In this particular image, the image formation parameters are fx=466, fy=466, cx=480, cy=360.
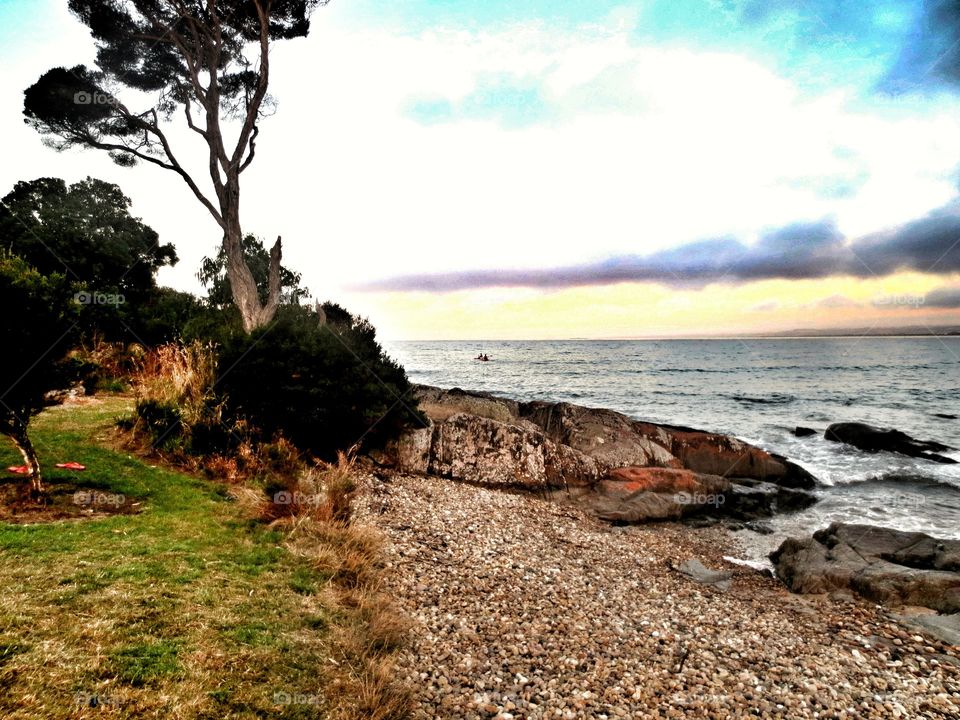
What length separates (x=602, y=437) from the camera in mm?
17609

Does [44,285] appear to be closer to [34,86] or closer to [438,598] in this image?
[438,598]

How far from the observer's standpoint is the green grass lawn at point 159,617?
3.29 metres

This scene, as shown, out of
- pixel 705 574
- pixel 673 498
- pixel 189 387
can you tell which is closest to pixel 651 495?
pixel 673 498

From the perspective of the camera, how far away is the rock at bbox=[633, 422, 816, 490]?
1847cm

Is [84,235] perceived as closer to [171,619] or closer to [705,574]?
[171,619]

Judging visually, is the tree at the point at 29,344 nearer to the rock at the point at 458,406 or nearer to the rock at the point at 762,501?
the rock at the point at 458,406

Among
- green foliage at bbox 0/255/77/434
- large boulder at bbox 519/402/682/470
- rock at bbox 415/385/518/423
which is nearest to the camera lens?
green foliage at bbox 0/255/77/434

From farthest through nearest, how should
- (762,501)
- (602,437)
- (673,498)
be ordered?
1. (602,437)
2. (762,501)
3. (673,498)

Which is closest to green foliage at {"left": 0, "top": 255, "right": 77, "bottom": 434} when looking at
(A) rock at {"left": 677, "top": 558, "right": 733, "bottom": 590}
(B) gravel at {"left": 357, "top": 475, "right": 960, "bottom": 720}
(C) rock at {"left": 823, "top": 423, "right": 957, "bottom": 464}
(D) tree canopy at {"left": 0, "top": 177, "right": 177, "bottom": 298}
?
(B) gravel at {"left": 357, "top": 475, "right": 960, "bottom": 720}

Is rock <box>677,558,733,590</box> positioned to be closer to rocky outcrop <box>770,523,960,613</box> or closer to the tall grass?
rocky outcrop <box>770,523,960,613</box>

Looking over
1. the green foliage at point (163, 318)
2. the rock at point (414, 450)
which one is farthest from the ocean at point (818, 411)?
the green foliage at point (163, 318)

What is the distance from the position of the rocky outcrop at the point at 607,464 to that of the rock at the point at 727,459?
0.13 ft

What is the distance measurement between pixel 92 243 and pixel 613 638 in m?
26.0

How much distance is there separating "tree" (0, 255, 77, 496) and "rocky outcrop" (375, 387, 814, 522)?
679 centimetres
